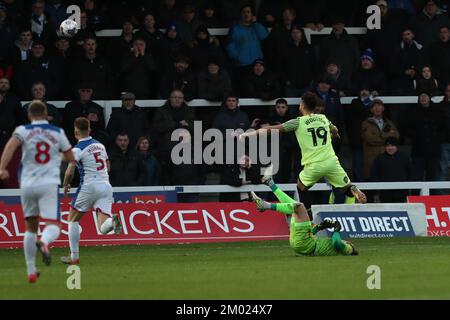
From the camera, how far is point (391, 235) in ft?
75.3

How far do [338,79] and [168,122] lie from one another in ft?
12.0

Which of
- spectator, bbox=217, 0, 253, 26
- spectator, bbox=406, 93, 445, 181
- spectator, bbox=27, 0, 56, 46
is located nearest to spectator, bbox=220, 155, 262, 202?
spectator, bbox=406, 93, 445, 181

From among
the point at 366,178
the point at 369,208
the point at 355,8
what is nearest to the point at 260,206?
the point at 369,208

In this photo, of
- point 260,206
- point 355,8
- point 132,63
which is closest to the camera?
point 260,206

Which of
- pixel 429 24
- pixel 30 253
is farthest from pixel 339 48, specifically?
pixel 30 253

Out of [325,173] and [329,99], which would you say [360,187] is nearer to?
[329,99]

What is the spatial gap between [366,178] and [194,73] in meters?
3.99

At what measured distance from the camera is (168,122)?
23.7m

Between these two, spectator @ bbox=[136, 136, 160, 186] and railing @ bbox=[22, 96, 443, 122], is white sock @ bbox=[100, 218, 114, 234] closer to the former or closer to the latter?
spectator @ bbox=[136, 136, 160, 186]

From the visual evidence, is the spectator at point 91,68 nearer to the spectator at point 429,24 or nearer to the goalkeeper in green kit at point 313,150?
the goalkeeper in green kit at point 313,150

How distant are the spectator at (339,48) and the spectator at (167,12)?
3078 mm

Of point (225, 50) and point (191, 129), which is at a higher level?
point (225, 50)

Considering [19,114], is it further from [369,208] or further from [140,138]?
[369,208]

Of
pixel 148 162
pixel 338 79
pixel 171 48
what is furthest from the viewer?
pixel 338 79
